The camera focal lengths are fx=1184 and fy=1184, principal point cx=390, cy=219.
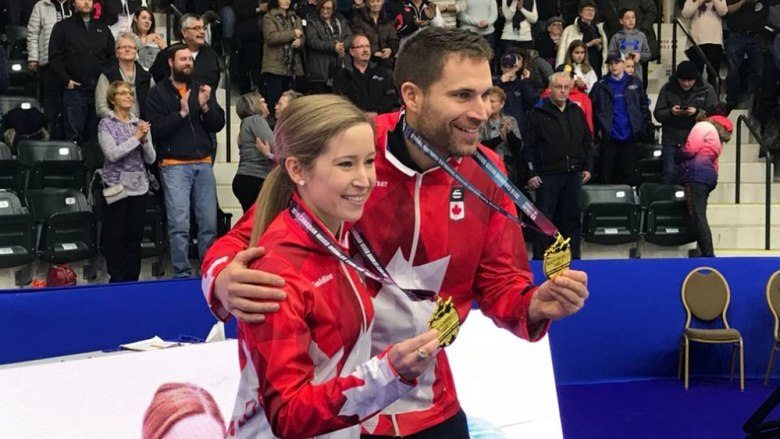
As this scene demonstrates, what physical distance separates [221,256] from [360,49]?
9.03 metres

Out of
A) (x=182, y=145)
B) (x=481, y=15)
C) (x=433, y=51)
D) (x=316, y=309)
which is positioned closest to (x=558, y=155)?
(x=481, y=15)

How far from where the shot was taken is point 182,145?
394 inches

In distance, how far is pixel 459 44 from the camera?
3428 millimetres

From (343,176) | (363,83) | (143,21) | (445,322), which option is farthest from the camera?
(363,83)

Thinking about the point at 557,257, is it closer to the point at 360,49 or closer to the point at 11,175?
the point at 11,175

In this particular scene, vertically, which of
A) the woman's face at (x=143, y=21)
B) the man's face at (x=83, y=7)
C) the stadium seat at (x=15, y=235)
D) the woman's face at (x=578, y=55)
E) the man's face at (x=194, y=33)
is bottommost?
the stadium seat at (x=15, y=235)

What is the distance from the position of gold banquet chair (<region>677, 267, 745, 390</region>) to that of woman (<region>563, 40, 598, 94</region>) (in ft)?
13.1

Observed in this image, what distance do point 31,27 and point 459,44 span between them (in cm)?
934

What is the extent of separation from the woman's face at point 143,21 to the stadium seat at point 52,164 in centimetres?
161

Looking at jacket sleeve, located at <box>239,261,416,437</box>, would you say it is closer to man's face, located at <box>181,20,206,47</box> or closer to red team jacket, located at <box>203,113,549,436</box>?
red team jacket, located at <box>203,113,549,436</box>

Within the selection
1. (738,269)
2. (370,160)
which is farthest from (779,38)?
(370,160)

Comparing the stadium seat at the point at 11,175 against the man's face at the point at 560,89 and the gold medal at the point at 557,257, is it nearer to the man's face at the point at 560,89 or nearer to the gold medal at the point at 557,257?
the man's face at the point at 560,89

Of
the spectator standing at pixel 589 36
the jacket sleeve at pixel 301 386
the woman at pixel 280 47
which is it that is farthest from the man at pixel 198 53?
the jacket sleeve at pixel 301 386

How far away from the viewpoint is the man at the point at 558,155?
11.6 meters
